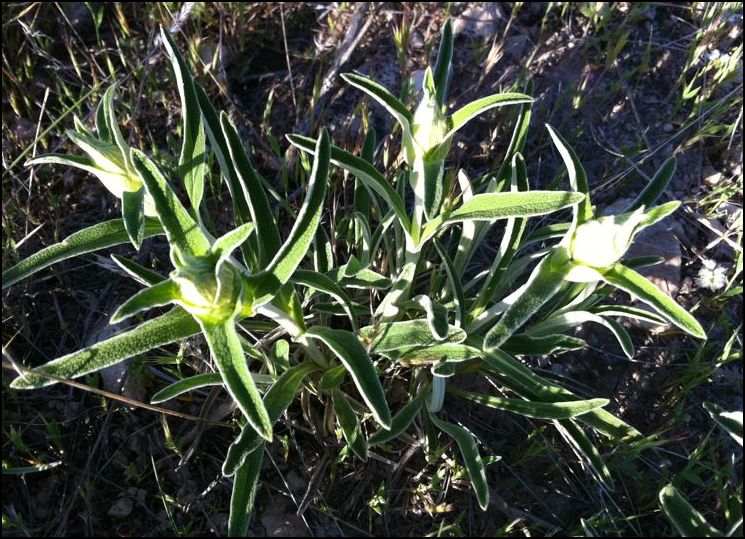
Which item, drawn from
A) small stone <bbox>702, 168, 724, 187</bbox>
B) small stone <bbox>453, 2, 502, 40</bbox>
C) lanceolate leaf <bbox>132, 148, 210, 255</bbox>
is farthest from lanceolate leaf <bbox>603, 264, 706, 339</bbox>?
small stone <bbox>453, 2, 502, 40</bbox>

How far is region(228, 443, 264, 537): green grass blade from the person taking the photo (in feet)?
5.72

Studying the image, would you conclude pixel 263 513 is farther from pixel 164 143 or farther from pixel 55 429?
pixel 164 143

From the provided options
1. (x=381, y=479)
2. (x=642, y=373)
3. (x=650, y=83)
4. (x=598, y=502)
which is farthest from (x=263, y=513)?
(x=650, y=83)

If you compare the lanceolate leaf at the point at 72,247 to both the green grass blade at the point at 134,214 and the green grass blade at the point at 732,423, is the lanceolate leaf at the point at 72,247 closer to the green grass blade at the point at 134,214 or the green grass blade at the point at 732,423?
the green grass blade at the point at 134,214

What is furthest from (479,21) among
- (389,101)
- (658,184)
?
(389,101)

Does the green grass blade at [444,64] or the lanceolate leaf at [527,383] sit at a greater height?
the green grass blade at [444,64]

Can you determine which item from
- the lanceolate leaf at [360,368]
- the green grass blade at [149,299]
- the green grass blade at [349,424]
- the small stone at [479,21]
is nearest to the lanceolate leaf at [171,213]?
the green grass blade at [149,299]

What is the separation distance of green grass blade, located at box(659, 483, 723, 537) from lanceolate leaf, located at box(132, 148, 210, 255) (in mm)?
1440

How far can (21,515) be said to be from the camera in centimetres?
213

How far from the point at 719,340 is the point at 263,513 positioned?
1.84 m

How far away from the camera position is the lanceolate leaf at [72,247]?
1.66 metres

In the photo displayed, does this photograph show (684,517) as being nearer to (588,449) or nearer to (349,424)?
(588,449)

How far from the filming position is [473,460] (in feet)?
6.34

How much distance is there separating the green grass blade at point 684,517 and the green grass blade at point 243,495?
3.75 ft
